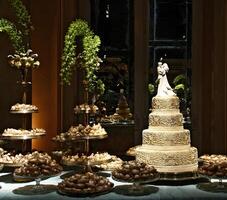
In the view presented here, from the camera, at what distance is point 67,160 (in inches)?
148

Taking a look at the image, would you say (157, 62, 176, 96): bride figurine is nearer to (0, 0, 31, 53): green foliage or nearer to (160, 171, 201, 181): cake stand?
(160, 171, 201, 181): cake stand

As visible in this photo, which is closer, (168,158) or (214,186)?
(214,186)

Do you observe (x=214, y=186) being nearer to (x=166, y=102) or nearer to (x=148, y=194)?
(x=148, y=194)

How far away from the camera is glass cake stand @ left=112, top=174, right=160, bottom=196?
300cm

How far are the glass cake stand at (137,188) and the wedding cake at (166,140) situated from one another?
0.29m

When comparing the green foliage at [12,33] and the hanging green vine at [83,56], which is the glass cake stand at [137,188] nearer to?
the hanging green vine at [83,56]

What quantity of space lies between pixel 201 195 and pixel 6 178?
4.87 feet

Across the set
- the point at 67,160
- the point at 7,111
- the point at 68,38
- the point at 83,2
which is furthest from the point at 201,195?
the point at 83,2

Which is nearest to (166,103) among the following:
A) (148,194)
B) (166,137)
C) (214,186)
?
(166,137)

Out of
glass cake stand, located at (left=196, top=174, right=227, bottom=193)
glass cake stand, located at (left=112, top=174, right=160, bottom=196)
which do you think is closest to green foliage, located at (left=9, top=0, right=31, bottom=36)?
glass cake stand, located at (left=112, top=174, right=160, bottom=196)

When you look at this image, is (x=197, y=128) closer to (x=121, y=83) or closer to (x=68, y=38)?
(x=121, y=83)

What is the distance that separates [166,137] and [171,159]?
0.58ft

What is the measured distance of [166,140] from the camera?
3490 mm

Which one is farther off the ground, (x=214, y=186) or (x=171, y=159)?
(x=171, y=159)
